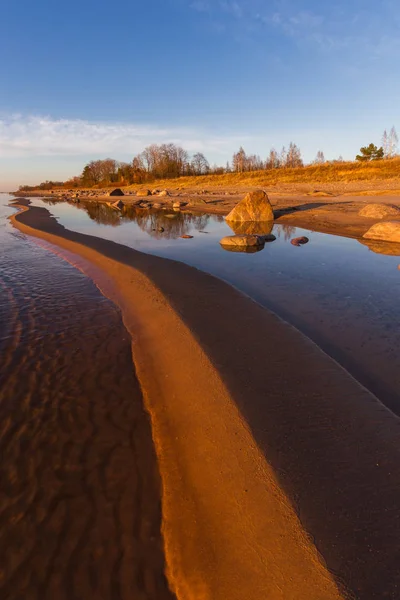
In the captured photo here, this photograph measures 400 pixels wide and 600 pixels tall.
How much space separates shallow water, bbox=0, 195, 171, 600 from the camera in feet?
7.39

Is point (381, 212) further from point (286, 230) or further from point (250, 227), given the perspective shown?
point (250, 227)

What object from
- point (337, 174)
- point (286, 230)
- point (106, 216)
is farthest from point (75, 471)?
point (337, 174)

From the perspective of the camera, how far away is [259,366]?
4242 mm

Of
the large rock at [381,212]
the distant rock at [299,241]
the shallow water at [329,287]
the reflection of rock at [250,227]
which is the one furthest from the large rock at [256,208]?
the distant rock at [299,241]

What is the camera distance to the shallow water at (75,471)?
2252mm

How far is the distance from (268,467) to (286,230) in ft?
49.3

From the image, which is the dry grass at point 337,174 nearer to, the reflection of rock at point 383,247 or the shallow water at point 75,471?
the reflection of rock at point 383,247

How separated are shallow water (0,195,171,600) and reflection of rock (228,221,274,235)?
11727 mm

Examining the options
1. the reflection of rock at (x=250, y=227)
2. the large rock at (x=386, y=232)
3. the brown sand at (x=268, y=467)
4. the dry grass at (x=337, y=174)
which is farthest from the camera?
the dry grass at (x=337, y=174)

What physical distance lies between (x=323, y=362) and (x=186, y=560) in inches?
117

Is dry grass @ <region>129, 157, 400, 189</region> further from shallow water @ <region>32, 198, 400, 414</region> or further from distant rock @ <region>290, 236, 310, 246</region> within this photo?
shallow water @ <region>32, 198, 400, 414</region>

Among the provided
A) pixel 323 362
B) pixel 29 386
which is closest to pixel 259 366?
pixel 323 362

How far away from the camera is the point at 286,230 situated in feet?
53.2

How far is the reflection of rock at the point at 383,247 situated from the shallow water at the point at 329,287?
0.35m
